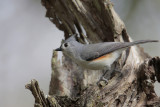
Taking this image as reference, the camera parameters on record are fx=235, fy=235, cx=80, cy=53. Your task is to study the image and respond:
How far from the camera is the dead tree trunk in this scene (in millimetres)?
2590

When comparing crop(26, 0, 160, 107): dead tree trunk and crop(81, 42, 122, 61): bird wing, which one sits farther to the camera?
crop(81, 42, 122, 61): bird wing

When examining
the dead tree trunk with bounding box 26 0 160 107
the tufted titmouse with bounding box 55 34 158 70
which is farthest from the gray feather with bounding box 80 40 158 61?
the dead tree trunk with bounding box 26 0 160 107

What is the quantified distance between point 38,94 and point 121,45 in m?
1.20

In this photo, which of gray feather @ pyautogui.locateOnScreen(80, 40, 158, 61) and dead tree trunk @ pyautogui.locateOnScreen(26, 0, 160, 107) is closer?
dead tree trunk @ pyautogui.locateOnScreen(26, 0, 160, 107)

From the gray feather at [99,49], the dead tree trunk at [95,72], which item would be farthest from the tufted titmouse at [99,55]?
the dead tree trunk at [95,72]

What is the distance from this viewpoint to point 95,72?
348cm

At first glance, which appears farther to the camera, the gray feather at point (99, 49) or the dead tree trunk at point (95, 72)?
the gray feather at point (99, 49)

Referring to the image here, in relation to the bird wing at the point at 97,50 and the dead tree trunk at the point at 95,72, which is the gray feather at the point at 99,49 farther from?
the dead tree trunk at the point at 95,72

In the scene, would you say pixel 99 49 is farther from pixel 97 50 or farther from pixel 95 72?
pixel 95 72

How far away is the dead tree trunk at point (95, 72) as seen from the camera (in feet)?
8.50

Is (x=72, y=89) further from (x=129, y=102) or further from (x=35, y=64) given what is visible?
(x=35, y=64)

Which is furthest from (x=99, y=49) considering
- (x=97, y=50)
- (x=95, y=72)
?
(x=95, y=72)

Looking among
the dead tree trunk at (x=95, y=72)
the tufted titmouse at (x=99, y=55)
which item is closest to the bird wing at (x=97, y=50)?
the tufted titmouse at (x=99, y=55)

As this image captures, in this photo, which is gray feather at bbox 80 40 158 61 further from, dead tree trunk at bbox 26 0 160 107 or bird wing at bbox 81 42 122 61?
dead tree trunk at bbox 26 0 160 107
